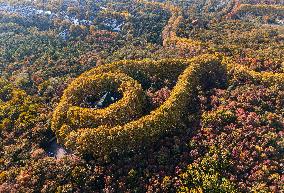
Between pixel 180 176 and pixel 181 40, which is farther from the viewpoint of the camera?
pixel 181 40

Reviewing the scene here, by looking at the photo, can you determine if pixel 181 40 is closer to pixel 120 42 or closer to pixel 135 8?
pixel 120 42

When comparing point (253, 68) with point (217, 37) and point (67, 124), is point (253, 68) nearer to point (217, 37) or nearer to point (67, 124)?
point (217, 37)

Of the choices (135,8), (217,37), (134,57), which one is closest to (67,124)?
(134,57)

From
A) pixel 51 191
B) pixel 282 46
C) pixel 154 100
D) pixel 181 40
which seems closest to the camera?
pixel 51 191

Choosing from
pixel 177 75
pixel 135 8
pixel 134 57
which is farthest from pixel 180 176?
pixel 135 8

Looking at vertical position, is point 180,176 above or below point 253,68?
below

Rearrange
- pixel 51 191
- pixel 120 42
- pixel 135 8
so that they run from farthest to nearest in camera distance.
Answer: pixel 135 8
pixel 120 42
pixel 51 191
